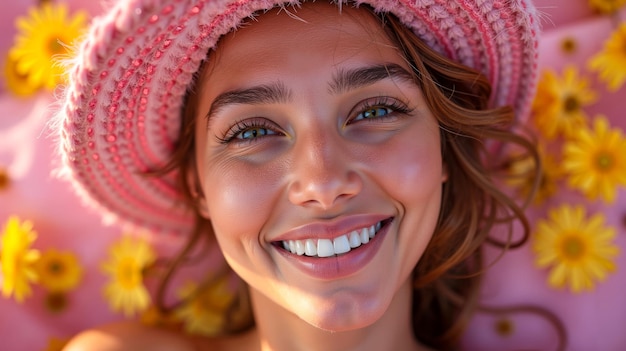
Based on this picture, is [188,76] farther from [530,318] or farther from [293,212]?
[530,318]

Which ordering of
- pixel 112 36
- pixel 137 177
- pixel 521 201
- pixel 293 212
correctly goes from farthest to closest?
pixel 521 201
pixel 137 177
pixel 293 212
pixel 112 36

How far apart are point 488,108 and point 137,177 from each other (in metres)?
0.68

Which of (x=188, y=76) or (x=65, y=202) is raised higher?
(x=188, y=76)

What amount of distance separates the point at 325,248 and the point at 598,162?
2.36 feet

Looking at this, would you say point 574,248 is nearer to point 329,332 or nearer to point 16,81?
point 329,332

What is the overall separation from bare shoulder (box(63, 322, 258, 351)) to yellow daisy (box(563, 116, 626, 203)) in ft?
2.55

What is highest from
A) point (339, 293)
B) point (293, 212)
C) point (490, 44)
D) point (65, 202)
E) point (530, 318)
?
point (490, 44)

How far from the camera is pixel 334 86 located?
1011mm

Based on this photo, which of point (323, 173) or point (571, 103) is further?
point (571, 103)

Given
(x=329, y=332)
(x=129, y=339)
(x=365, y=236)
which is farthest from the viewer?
(x=129, y=339)

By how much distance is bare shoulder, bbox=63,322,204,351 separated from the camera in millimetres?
1285

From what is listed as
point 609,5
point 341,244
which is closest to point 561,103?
point 609,5

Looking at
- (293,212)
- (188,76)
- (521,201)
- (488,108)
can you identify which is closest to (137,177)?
(188,76)

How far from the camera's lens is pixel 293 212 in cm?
104
